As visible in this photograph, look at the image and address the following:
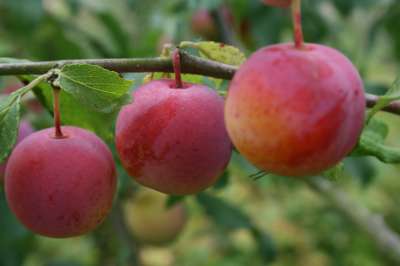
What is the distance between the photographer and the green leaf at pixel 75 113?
3.56 feet

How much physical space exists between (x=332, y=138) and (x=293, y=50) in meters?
0.09

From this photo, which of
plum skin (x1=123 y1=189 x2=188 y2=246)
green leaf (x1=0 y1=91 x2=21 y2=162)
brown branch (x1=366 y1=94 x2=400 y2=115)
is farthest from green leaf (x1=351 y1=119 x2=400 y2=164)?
plum skin (x1=123 y1=189 x2=188 y2=246)

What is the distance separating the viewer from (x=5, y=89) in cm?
199

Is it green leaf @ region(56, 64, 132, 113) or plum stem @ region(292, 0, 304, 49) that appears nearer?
plum stem @ region(292, 0, 304, 49)

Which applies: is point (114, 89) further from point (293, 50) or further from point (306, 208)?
point (306, 208)

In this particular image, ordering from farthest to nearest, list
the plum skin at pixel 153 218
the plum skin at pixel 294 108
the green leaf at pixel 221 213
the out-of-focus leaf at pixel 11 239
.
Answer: the plum skin at pixel 153 218
the green leaf at pixel 221 213
the out-of-focus leaf at pixel 11 239
the plum skin at pixel 294 108

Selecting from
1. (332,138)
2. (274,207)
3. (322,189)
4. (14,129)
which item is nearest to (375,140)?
(332,138)

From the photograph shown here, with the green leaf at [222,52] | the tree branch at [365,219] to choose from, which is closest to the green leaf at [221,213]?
the tree branch at [365,219]

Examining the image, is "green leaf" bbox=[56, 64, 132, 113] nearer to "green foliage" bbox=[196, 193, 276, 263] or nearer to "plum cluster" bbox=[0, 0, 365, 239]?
"plum cluster" bbox=[0, 0, 365, 239]

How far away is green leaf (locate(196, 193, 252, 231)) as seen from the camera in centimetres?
211

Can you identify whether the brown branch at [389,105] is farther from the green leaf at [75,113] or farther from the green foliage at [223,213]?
the green foliage at [223,213]

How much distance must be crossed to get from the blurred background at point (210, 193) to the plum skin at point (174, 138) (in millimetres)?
178

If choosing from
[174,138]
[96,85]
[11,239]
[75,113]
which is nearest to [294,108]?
[174,138]

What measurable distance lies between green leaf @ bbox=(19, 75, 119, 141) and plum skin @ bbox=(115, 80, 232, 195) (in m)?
0.23
